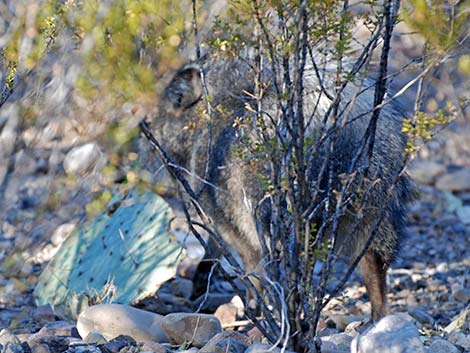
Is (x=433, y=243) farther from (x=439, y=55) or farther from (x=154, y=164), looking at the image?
(x=439, y=55)

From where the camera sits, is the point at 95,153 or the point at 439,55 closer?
the point at 439,55

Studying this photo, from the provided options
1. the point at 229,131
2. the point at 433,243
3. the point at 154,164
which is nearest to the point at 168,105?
the point at 154,164

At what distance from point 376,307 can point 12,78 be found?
2.26 meters

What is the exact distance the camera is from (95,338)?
3619 mm

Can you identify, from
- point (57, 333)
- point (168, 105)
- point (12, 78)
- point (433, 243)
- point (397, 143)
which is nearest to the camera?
point (12, 78)

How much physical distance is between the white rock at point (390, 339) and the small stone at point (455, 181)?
5393mm

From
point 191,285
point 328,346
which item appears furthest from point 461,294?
point 328,346

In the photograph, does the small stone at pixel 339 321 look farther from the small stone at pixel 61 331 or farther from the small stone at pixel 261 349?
the small stone at pixel 261 349

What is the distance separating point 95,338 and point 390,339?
1.10 meters

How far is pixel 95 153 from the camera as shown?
5.99 m

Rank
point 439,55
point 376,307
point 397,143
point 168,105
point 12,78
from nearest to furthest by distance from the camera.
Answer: point 439,55 < point 12,78 < point 397,143 < point 376,307 < point 168,105

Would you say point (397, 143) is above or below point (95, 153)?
below

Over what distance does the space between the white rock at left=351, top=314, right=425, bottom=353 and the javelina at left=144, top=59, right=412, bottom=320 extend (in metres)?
1.05

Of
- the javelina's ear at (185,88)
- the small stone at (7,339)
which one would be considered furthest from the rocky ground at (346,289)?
the javelina's ear at (185,88)
